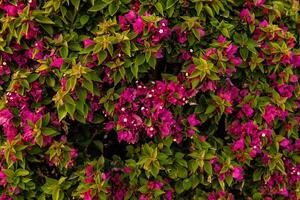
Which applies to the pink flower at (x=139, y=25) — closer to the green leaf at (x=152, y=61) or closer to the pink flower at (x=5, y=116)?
the green leaf at (x=152, y=61)

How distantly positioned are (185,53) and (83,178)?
0.97 m

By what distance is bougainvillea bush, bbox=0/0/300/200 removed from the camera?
10.2 feet

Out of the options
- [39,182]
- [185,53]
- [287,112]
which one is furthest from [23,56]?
[287,112]

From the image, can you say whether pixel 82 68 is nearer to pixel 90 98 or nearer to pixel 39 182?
pixel 90 98

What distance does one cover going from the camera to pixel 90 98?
3115 millimetres

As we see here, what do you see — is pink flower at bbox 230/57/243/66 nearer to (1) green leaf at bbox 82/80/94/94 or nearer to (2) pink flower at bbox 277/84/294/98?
(2) pink flower at bbox 277/84/294/98

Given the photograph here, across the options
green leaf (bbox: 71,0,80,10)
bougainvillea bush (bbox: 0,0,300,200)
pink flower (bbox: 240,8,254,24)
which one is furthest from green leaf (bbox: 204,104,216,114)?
green leaf (bbox: 71,0,80,10)

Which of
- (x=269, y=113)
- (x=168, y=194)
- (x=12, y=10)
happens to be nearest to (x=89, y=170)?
(x=168, y=194)

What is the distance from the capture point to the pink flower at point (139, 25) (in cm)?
307

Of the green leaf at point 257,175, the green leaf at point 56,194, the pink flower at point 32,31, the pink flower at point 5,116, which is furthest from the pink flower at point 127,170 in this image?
the pink flower at point 32,31

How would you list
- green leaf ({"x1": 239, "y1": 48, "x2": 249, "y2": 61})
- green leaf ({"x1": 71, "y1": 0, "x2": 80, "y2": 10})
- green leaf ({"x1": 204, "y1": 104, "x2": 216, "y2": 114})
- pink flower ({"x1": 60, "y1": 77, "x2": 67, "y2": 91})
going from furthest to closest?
1. green leaf ({"x1": 239, "y1": 48, "x2": 249, "y2": 61})
2. green leaf ({"x1": 204, "y1": 104, "x2": 216, "y2": 114})
3. green leaf ({"x1": 71, "y1": 0, "x2": 80, "y2": 10})
4. pink flower ({"x1": 60, "y1": 77, "x2": 67, "y2": 91})

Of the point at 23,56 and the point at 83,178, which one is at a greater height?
the point at 23,56

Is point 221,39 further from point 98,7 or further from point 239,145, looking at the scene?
point 98,7

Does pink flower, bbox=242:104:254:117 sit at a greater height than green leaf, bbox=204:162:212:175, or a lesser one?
greater
